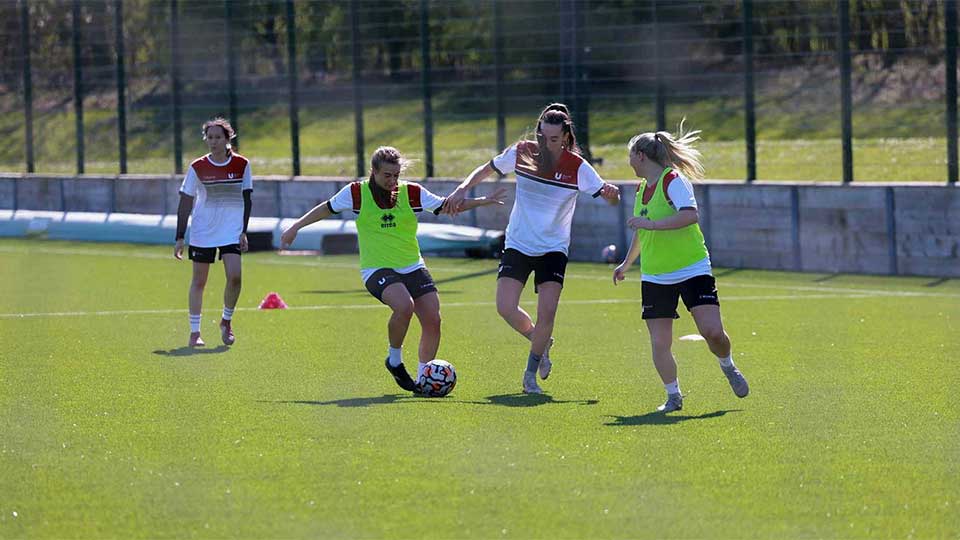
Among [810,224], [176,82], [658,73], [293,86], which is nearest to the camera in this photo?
[810,224]

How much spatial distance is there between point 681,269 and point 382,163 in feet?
6.67

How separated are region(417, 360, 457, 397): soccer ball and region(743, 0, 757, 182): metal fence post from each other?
38.1ft

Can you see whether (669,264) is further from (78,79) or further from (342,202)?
(78,79)

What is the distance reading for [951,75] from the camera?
19.9 metres

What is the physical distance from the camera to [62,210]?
30.1m

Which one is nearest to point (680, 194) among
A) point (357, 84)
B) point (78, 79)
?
point (357, 84)

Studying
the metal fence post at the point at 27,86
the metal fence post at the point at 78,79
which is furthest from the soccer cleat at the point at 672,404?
the metal fence post at the point at 27,86

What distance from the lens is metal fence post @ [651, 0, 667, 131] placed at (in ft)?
74.7

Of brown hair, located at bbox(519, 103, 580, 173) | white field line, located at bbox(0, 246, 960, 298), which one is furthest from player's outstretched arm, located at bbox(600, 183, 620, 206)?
white field line, located at bbox(0, 246, 960, 298)

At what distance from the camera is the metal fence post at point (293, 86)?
27.0 m

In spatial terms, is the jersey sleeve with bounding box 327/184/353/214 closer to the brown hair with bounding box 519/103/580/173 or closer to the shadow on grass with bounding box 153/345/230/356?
the brown hair with bounding box 519/103/580/173

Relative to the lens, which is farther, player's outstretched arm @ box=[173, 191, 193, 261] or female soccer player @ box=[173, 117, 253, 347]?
female soccer player @ box=[173, 117, 253, 347]

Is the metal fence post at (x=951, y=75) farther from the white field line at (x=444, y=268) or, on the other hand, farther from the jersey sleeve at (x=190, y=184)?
the jersey sleeve at (x=190, y=184)

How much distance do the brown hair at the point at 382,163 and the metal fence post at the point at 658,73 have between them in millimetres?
11979
